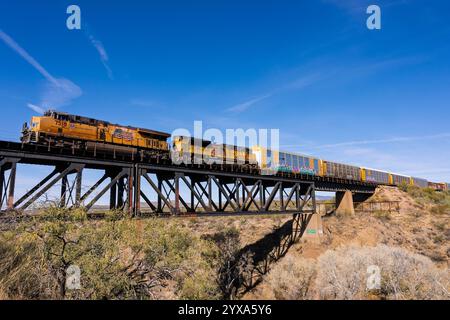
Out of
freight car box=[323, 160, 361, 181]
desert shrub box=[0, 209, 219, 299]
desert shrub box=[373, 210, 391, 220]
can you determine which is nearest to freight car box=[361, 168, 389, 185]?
freight car box=[323, 160, 361, 181]

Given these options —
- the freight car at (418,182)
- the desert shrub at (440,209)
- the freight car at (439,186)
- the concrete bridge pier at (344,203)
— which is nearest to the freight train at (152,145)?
the concrete bridge pier at (344,203)

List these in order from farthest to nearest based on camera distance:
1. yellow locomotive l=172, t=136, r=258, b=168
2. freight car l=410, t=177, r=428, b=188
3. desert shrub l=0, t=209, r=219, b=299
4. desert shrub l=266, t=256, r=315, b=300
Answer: freight car l=410, t=177, r=428, b=188, yellow locomotive l=172, t=136, r=258, b=168, desert shrub l=266, t=256, r=315, b=300, desert shrub l=0, t=209, r=219, b=299

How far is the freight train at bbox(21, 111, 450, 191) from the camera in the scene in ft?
68.3

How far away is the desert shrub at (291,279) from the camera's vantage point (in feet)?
76.1

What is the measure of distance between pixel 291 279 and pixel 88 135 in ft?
70.0

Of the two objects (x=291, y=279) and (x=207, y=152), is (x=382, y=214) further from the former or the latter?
(x=207, y=152)

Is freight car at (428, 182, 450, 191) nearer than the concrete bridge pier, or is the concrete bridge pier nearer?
the concrete bridge pier

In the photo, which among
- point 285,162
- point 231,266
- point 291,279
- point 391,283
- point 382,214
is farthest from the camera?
point 382,214

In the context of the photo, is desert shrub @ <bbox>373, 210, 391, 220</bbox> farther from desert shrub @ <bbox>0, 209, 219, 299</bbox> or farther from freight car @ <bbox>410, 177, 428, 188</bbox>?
desert shrub @ <bbox>0, 209, 219, 299</bbox>

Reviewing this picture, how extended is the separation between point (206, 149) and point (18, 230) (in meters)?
21.4

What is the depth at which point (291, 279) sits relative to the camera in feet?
85.9

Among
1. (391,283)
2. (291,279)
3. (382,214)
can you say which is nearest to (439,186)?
(382,214)

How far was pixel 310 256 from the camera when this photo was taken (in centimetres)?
3400
